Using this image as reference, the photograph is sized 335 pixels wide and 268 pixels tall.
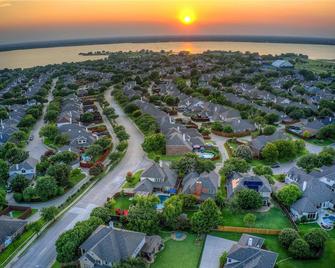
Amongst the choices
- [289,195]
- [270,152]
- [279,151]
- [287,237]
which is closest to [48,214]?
[287,237]

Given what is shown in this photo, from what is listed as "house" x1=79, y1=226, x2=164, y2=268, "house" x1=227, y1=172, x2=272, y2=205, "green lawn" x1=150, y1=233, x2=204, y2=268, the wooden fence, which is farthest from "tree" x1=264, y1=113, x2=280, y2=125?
"house" x1=79, y1=226, x2=164, y2=268

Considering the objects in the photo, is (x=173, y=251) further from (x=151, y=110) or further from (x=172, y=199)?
(x=151, y=110)

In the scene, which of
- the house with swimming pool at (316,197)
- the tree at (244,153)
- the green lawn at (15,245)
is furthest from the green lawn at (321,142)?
the green lawn at (15,245)

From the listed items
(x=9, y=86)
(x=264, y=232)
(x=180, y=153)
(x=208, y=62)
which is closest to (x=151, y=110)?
Result: (x=180, y=153)

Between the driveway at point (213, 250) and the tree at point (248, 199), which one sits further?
the tree at point (248, 199)

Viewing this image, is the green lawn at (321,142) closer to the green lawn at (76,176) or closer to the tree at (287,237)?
the tree at (287,237)

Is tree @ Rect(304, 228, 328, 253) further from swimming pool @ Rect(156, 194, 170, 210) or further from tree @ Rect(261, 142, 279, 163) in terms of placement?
tree @ Rect(261, 142, 279, 163)
